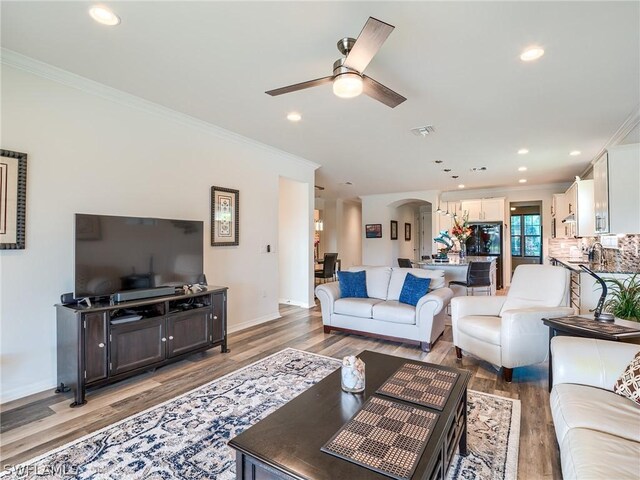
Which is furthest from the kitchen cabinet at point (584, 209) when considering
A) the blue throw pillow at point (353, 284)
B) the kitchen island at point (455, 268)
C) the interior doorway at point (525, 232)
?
the blue throw pillow at point (353, 284)

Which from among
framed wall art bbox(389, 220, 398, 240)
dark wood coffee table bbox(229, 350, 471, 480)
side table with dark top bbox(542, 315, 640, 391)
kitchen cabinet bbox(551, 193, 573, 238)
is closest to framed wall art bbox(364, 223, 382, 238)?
framed wall art bbox(389, 220, 398, 240)

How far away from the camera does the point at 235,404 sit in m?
2.55

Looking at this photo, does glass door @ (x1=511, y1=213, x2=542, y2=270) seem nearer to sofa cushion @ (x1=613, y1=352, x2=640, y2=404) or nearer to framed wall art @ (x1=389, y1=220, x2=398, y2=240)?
framed wall art @ (x1=389, y1=220, x2=398, y2=240)

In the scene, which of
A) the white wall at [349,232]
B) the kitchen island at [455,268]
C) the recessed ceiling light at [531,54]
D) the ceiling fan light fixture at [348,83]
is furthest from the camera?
the white wall at [349,232]

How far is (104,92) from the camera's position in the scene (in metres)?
3.09

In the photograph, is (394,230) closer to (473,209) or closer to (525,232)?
(473,209)

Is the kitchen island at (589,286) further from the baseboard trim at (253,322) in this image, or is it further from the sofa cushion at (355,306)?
the baseboard trim at (253,322)

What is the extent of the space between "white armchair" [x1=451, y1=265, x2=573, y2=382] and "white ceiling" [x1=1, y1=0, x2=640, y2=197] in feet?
5.80

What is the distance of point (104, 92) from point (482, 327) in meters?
4.23

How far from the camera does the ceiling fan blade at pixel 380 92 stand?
90.8 inches

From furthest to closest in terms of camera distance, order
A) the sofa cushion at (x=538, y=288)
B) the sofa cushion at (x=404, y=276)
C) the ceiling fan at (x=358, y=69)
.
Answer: the sofa cushion at (x=404, y=276) < the sofa cushion at (x=538, y=288) < the ceiling fan at (x=358, y=69)

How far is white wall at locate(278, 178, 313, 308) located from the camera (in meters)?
6.08

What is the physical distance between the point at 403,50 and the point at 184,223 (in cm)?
262

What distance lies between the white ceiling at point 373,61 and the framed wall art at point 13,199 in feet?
2.74
